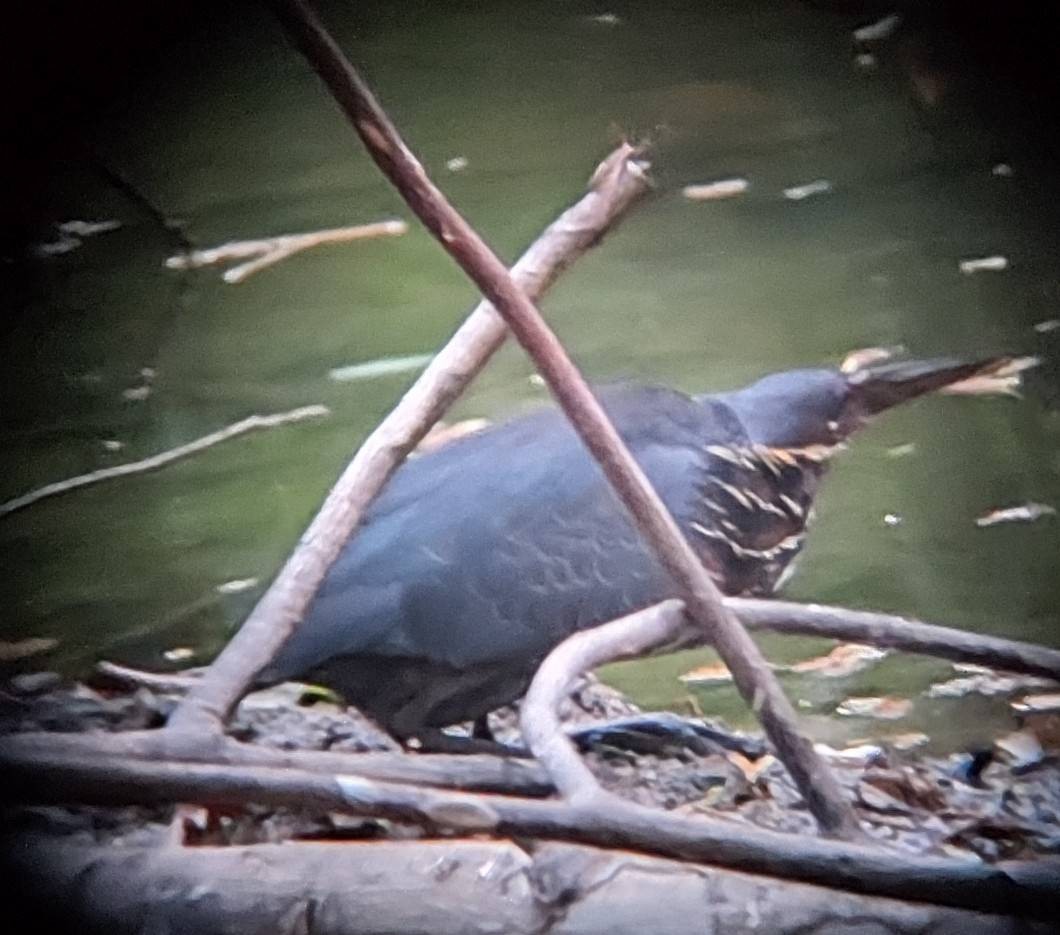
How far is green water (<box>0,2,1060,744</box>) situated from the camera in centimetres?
112

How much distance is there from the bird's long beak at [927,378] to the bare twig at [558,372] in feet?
0.58

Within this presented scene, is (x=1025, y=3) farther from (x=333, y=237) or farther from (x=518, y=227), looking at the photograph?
(x=333, y=237)

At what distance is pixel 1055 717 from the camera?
1.11 metres

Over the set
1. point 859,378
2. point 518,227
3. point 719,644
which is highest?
point 518,227

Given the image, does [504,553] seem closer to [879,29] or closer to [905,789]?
Result: [905,789]

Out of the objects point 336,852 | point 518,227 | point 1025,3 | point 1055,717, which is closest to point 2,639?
point 336,852

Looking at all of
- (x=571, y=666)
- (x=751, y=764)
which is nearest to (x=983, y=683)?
(x=751, y=764)

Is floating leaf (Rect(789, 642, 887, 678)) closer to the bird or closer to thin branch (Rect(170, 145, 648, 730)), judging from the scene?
the bird

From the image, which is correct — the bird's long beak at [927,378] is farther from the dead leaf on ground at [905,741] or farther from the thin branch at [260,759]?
the thin branch at [260,759]

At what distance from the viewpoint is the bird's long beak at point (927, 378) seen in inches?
44.2

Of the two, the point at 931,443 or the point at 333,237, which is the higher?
the point at 333,237

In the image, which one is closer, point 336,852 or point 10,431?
point 336,852

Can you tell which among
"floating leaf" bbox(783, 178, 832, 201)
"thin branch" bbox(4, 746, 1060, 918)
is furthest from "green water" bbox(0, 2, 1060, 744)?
"thin branch" bbox(4, 746, 1060, 918)

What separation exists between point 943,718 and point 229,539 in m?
0.51
